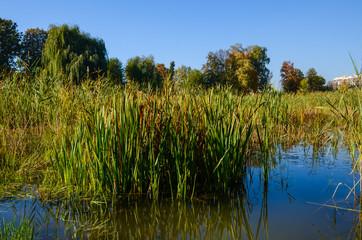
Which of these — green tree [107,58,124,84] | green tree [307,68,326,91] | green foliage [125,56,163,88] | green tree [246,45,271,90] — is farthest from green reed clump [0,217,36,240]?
green tree [246,45,271,90]

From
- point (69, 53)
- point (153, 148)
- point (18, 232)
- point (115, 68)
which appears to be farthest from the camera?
point (115, 68)

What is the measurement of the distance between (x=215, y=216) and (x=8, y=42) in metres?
34.8

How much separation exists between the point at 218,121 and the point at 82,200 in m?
1.62

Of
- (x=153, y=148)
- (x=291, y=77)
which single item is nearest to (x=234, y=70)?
(x=291, y=77)

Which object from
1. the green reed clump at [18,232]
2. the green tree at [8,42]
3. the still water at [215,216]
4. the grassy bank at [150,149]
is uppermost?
the green tree at [8,42]

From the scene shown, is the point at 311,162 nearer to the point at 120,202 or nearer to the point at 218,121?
the point at 218,121

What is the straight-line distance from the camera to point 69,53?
2398 centimetres

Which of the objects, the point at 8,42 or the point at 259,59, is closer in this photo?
the point at 8,42

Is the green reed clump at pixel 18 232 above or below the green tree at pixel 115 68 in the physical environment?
below

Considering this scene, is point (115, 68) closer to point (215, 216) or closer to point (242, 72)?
point (242, 72)

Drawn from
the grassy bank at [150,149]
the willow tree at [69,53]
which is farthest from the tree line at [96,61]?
the grassy bank at [150,149]

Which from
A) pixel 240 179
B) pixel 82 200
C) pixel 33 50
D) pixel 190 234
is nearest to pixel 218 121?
pixel 240 179

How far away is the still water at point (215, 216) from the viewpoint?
2.35 metres

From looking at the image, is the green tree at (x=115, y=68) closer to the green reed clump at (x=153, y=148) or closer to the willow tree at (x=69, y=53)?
the willow tree at (x=69, y=53)
